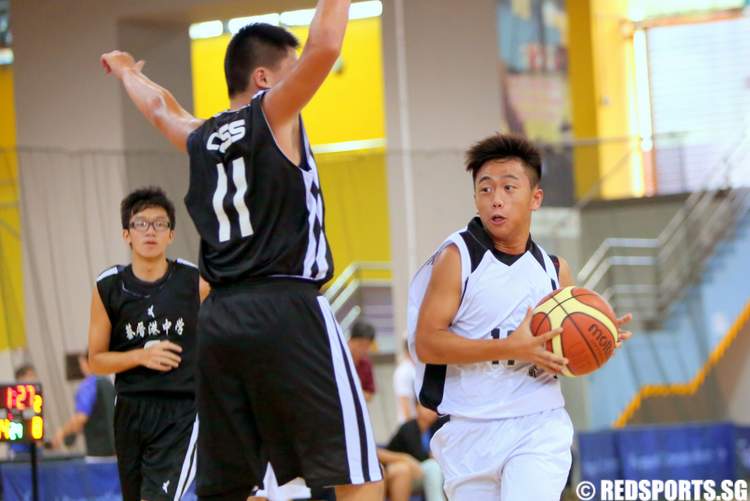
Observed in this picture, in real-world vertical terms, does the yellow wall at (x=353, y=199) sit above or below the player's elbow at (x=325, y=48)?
below

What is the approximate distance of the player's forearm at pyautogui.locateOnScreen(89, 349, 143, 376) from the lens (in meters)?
6.35

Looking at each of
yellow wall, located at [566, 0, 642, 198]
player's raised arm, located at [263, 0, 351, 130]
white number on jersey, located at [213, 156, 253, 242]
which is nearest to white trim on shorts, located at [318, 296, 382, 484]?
white number on jersey, located at [213, 156, 253, 242]

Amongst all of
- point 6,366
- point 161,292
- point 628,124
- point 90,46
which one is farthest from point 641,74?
point 161,292

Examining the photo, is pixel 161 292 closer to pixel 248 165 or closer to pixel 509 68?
pixel 248 165

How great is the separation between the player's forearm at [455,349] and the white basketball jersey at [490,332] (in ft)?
0.38

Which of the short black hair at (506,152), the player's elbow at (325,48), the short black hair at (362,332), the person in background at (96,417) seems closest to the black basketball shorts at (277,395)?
the player's elbow at (325,48)

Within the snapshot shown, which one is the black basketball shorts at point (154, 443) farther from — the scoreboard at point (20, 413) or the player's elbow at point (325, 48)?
the player's elbow at point (325, 48)

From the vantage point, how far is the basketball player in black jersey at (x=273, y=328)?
4055 mm

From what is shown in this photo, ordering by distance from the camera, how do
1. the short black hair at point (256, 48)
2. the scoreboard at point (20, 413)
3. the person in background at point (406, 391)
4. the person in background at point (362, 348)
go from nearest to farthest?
the short black hair at point (256, 48)
the scoreboard at point (20, 413)
the person in background at point (362, 348)
the person in background at point (406, 391)

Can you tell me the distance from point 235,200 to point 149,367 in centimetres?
245

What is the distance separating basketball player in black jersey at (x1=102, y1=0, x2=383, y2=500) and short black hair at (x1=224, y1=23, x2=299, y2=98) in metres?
0.14

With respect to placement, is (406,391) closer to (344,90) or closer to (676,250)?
(676,250)

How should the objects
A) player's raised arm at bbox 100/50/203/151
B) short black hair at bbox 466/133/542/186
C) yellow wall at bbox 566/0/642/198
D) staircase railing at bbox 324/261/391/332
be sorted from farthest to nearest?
yellow wall at bbox 566/0/642/198
staircase railing at bbox 324/261/391/332
short black hair at bbox 466/133/542/186
player's raised arm at bbox 100/50/203/151

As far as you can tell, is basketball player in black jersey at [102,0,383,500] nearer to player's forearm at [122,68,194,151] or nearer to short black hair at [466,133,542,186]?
player's forearm at [122,68,194,151]
